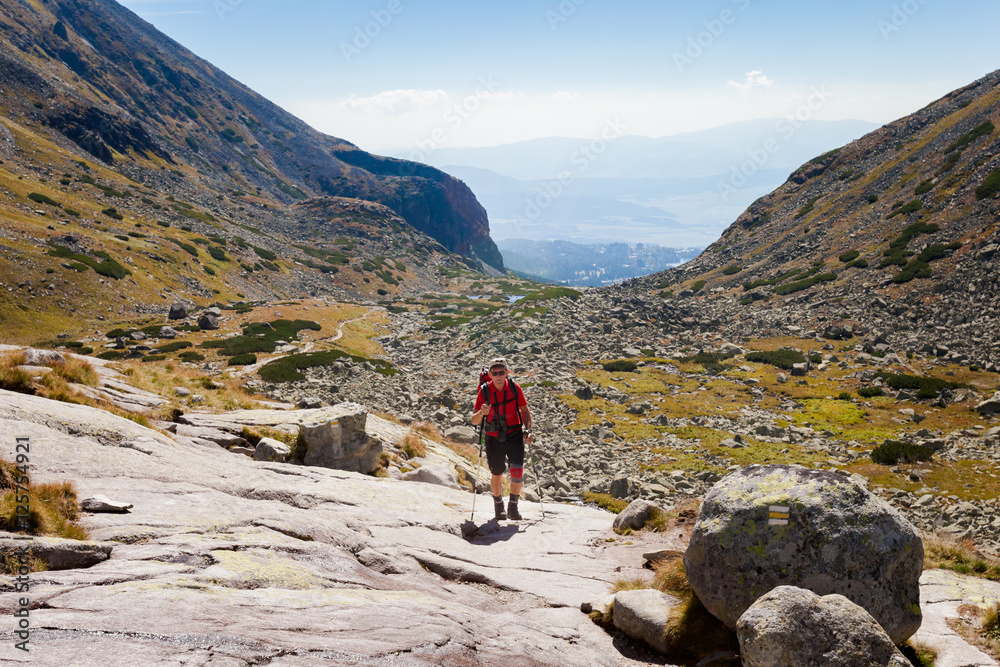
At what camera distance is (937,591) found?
8719mm

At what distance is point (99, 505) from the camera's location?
7.38m

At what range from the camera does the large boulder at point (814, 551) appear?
652cm

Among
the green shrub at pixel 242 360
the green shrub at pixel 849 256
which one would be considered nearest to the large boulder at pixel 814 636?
the green shrub at pixel 242 360

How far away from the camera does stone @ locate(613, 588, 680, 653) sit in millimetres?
6988

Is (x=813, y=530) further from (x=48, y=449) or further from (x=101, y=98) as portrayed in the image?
(x=101, y=98)

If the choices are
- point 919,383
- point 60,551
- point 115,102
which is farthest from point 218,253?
point 115,102

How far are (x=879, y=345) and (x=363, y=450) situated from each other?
46.1 metres

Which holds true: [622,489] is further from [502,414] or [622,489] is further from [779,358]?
[779,358]

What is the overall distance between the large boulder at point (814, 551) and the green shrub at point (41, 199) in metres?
96.1

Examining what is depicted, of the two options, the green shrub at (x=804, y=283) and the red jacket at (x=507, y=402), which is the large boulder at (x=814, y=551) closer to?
the red jacket at (x=507, y=402)

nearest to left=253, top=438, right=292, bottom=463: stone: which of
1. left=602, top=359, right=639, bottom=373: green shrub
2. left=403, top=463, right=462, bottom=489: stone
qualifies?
left=403, top=463, right=462, bottom=489: stone

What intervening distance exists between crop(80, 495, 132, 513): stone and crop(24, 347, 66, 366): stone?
29.2 feet

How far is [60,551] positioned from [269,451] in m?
9.52

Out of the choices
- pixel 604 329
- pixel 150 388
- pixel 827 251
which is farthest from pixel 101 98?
pixel 827 251
